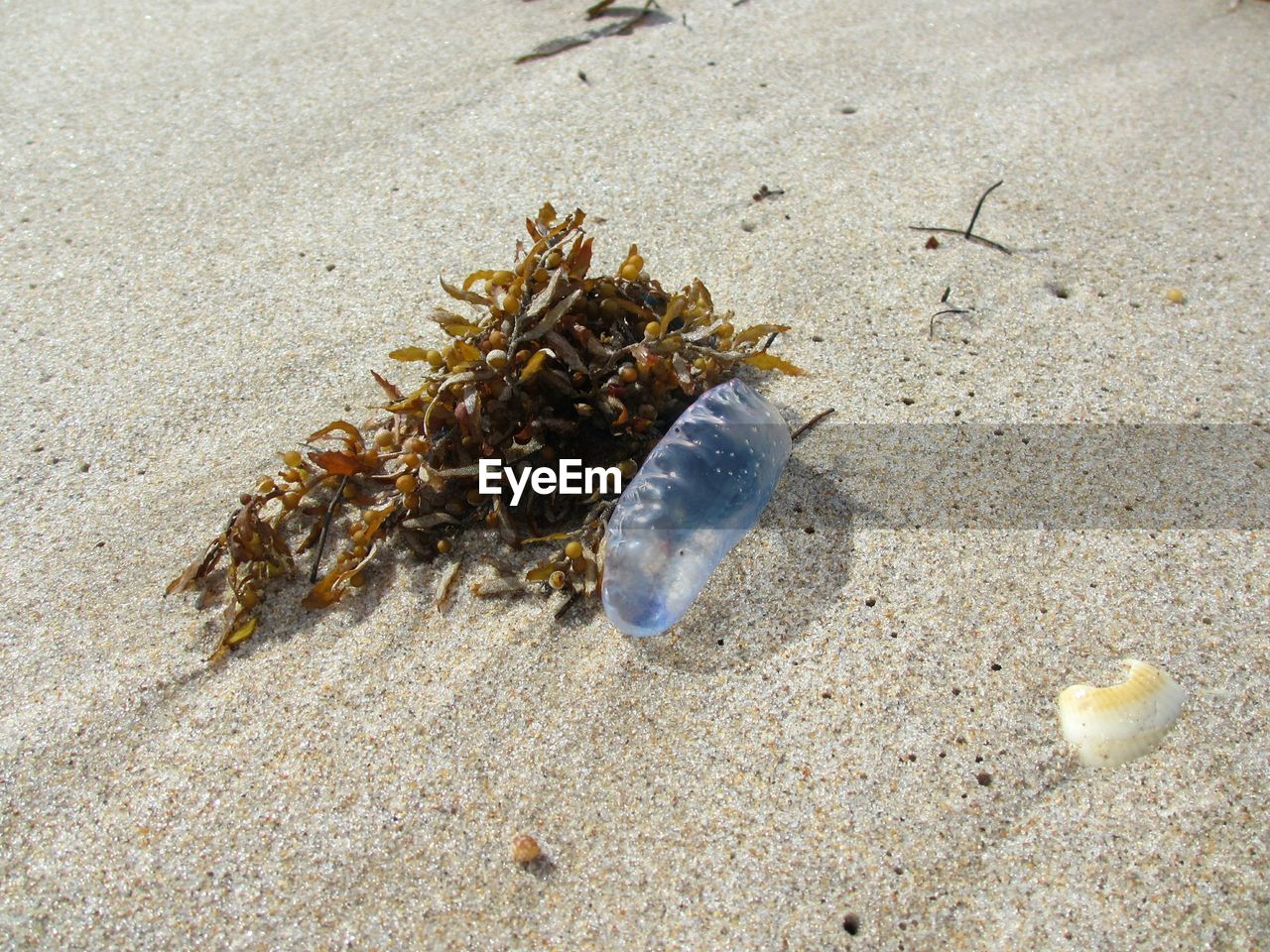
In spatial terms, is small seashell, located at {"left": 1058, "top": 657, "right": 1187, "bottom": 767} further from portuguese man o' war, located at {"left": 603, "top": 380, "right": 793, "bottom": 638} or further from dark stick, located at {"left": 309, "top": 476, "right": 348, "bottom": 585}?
dark stick, located at {"left": 309, "top": 476, "right": 348, "bottom": 585}

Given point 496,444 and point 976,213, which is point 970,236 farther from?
point 496,444

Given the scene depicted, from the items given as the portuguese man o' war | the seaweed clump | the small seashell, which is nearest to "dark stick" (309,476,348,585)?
the seaweed clump

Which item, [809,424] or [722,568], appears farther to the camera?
[809,424]

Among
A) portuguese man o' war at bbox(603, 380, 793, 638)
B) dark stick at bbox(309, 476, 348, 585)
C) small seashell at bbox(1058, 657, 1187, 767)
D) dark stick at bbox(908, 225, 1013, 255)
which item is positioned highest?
dark stick at bbox(309, 476, 348, 585)

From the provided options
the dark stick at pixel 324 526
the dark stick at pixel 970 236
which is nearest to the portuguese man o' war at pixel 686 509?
the dark stick at pixel 324 526

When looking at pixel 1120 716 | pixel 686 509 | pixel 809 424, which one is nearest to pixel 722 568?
pixel 686 509

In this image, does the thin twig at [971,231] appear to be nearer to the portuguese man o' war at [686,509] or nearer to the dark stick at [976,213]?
the dark stick at [976,213]

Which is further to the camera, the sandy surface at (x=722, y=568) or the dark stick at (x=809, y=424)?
the dark stick at (x=809, y=424)
